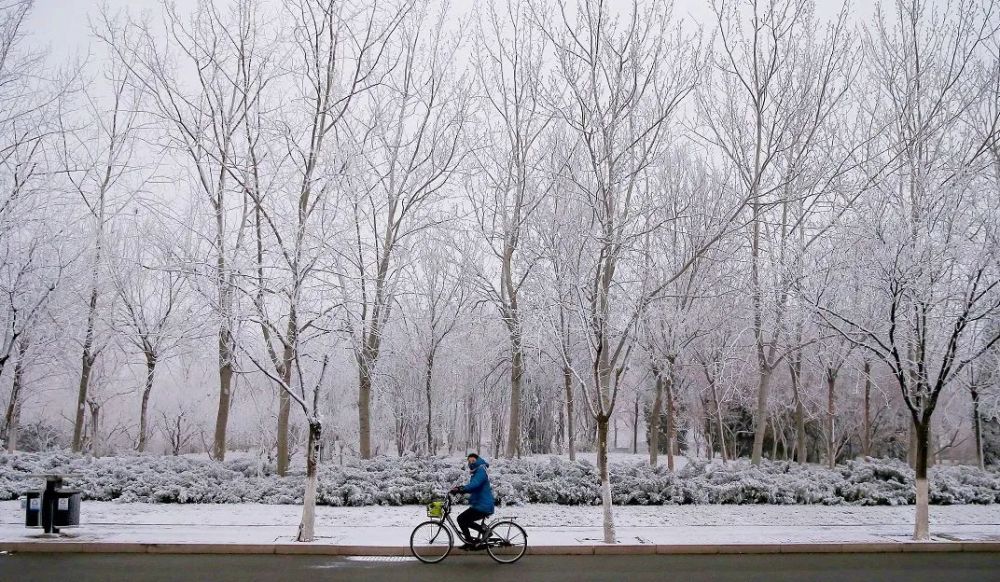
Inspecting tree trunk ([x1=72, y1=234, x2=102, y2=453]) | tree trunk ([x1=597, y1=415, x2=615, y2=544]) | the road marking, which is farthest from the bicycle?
tree trunk ([x1=72, y1=234, x2=102, y2=453])

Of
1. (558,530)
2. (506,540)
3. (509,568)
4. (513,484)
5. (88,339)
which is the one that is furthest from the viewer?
(88,339)

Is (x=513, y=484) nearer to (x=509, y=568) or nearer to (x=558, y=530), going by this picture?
(x=558, y=530)

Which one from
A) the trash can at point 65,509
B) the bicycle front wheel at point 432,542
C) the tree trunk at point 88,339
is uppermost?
the tree trunk at point 88,339

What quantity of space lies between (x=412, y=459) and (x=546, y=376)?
17.1 metres

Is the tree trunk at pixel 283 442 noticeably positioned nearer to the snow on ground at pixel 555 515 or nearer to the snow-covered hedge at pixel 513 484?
the snow-covered hedge at pixel 513 484

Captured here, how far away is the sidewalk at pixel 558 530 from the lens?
1212cm

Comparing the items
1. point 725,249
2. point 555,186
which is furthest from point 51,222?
point 725,249

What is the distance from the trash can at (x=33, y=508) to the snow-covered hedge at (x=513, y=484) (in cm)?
375

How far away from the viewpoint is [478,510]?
→ 37.7 ft

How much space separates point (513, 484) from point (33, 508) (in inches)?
367

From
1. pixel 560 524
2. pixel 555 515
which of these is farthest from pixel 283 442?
pixel 560 524

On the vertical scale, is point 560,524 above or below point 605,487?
below

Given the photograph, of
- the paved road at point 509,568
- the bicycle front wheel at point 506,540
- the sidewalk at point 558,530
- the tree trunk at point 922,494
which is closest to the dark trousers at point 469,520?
the bicycle front wheel at point 506,540

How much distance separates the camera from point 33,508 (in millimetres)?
12617
